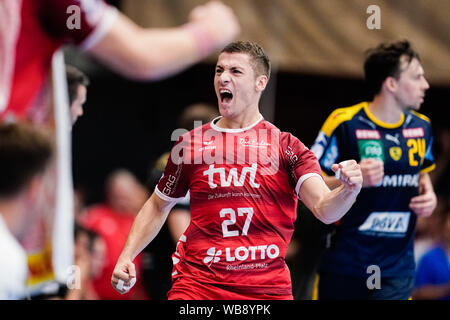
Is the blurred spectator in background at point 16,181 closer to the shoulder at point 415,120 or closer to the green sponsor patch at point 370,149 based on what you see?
the green sponsor patch at point 370,149

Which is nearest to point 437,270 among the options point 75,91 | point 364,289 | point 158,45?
point 364,289

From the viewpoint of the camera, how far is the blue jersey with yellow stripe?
206 inches

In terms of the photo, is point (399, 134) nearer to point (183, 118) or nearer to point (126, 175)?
point (183, 118)

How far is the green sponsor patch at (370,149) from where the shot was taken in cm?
523

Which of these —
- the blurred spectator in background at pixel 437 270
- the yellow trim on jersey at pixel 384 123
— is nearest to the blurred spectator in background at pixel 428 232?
the blurred spectator in background at pixel 437 270

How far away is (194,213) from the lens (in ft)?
13.5

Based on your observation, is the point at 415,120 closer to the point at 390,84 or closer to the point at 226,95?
the point at 390,84

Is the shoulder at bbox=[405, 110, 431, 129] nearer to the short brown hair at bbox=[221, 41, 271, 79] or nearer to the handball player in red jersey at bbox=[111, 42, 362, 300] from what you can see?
the handball player in red jersey at bbox=[111, 42, 362, 300]

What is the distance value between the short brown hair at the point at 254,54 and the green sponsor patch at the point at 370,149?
4.71 feet

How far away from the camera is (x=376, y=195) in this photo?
205 inches

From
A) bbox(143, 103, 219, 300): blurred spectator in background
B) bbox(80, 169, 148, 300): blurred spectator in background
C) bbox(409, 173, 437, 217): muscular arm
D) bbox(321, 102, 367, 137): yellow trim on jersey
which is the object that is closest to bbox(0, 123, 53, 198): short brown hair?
bbox(143, 103, 219, 300): blurred spectator in background

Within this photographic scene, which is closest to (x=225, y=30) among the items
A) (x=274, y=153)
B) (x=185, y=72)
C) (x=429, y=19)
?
(x=274, y=153)
